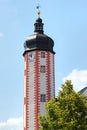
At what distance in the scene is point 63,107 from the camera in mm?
32656

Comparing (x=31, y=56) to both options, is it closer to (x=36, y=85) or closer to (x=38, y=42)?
(x=38, y=42)

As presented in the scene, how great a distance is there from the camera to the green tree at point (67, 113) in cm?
→ 3183

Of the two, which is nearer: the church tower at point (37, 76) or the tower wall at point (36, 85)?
the tower wall at point (36, 85)

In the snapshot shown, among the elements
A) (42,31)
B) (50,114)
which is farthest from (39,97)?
(50,114)

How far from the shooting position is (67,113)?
1259 inches

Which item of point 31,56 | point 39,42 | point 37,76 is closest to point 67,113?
point 37,76

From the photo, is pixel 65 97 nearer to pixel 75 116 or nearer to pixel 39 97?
pixel 75 116

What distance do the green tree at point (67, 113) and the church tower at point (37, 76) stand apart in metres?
18.8

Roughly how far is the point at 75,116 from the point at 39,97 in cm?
2146

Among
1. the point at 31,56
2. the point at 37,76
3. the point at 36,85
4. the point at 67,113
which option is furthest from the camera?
the point at 31,56

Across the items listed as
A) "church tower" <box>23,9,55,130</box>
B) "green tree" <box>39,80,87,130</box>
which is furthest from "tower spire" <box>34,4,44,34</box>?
"green tree" <box>39,80,87,130</box>

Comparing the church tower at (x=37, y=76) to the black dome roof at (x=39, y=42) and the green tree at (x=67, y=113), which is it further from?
the green tree at (x=67, y=113)

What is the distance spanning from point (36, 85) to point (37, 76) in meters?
1.14

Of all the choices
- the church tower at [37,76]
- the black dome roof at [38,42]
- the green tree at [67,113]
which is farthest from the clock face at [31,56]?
the green tree at [67,113]
